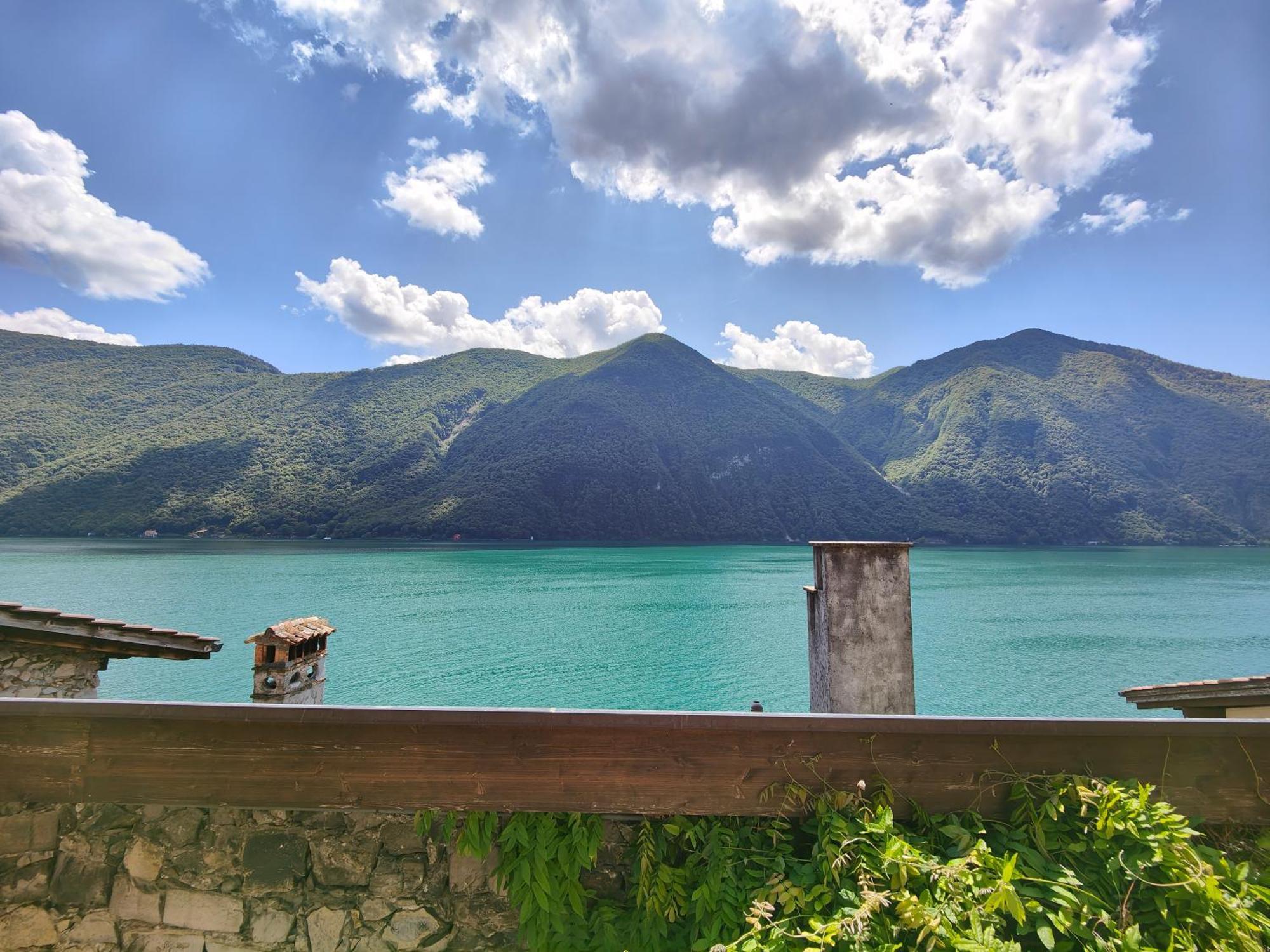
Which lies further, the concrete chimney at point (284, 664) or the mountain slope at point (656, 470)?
the mountain slope at point (656, 470)

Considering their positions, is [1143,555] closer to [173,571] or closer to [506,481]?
[506,481]

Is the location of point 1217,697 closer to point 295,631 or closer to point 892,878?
point 892,878

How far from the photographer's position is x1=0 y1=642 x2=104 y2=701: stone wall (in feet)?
15.2

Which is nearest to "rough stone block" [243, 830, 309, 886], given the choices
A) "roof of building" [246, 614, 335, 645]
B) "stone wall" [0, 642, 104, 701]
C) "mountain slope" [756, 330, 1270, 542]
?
"roof of building" [246, 614, 335, 645]

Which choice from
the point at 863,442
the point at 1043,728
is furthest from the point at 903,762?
the point at 863,442

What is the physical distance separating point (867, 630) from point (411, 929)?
2798 mm

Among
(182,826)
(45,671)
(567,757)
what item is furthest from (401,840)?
(45,671)

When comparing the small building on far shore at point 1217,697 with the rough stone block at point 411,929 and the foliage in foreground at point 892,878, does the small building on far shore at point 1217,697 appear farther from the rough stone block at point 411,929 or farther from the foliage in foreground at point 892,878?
the rough stone block at point 411,929

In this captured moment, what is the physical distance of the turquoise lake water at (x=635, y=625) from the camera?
19.0m

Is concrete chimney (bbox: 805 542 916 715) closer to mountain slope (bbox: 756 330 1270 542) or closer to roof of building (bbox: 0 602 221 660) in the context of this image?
roof of building (bbox: 0 602 221 660)

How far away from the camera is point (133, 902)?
77.9 inches

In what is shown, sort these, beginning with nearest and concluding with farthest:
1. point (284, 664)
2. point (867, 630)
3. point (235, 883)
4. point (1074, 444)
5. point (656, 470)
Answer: point (235, 883)
point (867, 630)
point (284, 664)
point (1074, 444)
point (656, 470)

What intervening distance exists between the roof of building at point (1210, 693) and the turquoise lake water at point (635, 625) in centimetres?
1292

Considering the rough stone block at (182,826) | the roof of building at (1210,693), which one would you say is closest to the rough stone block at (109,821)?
the rough stone block at (182,826)
